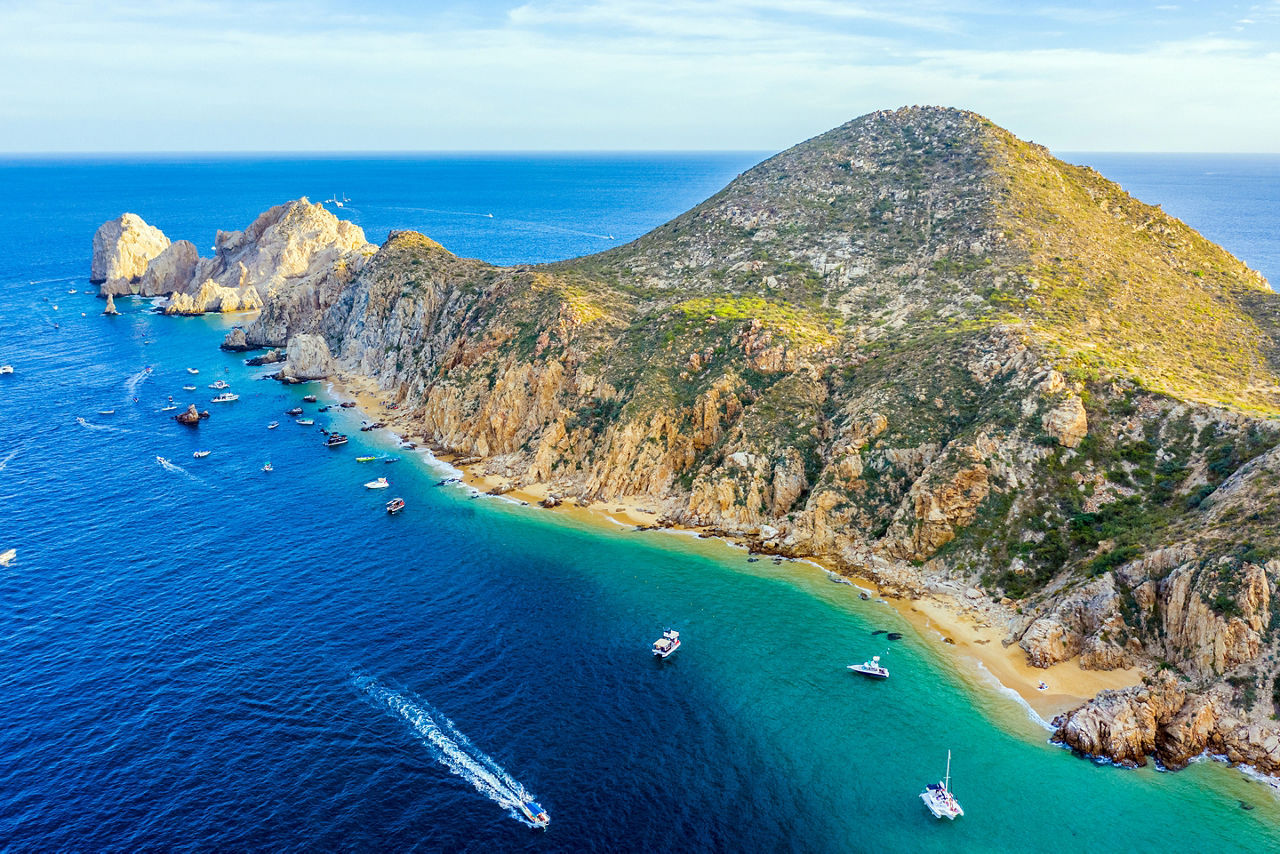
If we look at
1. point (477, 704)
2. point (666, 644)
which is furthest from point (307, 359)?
point (666, 644)

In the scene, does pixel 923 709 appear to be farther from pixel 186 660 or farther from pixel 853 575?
pixel 186 660

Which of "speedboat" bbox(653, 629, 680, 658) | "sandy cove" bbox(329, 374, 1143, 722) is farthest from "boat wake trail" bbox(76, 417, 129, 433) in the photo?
"speedboat" bbox(653, 629, 680, 658)

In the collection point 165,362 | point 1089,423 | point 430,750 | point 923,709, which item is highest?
point 1089,423

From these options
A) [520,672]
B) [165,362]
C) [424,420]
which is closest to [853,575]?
[520,672]

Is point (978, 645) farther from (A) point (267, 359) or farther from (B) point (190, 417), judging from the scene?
(A) point (267, 359)

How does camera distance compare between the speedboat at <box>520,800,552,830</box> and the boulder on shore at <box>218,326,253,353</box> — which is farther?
the boulder on shore at <box>218,326,253,353</box>

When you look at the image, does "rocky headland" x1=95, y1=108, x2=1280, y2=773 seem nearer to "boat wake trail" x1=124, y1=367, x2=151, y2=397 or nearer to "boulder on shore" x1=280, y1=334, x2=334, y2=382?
"boulder on shore" x1=280, y1=334, x2=334, y2=382
